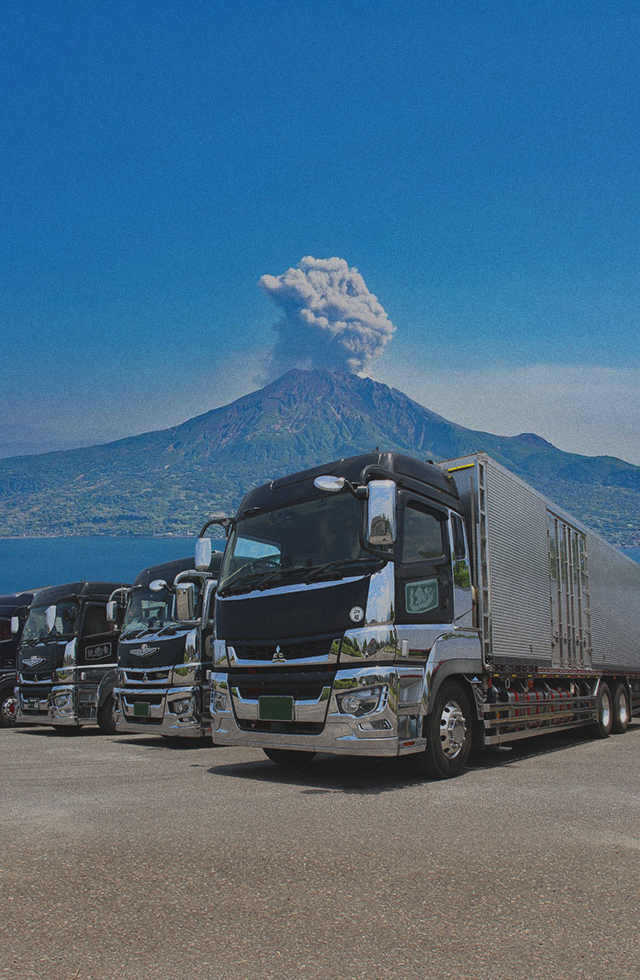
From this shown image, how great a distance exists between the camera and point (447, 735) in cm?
754

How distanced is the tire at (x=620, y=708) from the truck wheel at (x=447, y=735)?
19.7 feet

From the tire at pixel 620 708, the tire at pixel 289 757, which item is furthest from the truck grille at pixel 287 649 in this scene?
the tire at pixel 620 708

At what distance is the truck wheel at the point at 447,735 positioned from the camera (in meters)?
7.34

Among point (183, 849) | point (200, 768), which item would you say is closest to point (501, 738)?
point (200, 768)

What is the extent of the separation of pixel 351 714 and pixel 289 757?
2211 mm

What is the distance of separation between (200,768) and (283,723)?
1919mm

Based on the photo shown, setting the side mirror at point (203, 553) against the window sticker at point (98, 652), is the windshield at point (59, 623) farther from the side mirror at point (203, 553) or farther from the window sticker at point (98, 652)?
the side mirror at point (203, 553)

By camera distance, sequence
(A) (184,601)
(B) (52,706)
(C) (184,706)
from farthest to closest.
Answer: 1. (B) (52,706)
2. (C) (184,706)
3. (A) (184,601)

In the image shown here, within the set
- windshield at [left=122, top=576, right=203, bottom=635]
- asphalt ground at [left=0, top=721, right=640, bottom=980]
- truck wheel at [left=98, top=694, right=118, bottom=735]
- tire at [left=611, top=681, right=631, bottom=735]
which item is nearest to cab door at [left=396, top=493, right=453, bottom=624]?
asphalt ground at [left=0, top=721, right=640, bottom=980]

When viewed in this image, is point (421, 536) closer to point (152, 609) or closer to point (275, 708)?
point (275, 708)

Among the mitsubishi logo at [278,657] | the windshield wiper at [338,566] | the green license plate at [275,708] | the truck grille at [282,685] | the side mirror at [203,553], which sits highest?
the side mirror at [203,553]

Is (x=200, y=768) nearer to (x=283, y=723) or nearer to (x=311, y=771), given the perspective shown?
(x=311, y=771)

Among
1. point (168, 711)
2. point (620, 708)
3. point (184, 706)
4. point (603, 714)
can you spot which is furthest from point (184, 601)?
point (620, 708)

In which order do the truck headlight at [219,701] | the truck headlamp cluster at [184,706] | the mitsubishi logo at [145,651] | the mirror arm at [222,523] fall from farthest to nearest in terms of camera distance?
the mitsubishi logo at [145,651], the truck headlamp cluster at [184,706], the mirror arm at [222,523], the truck headlight at [219,701]
